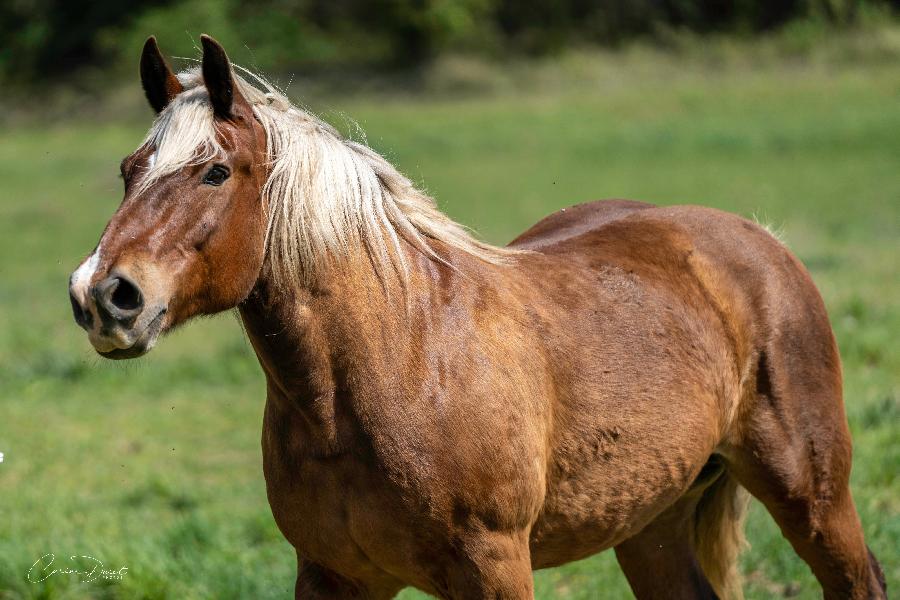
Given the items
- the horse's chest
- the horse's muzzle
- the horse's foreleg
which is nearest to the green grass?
the horse's muzzle

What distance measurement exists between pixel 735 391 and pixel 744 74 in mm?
23499

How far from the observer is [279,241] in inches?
107

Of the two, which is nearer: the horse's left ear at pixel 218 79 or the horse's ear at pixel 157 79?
the horse's left ear at pixel 218 79

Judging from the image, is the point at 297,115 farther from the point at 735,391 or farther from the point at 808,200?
the point at 808,200

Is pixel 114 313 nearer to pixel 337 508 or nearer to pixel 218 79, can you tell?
pixel 218 79

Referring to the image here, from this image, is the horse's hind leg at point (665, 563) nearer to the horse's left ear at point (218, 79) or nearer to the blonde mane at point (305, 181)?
the blonde mane at point (305, 181)

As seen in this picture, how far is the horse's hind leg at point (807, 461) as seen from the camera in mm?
3600

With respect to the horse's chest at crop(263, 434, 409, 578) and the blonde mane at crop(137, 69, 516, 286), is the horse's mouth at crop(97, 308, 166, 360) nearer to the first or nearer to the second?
the blonde mane at crop(137, 69, 516, 286)

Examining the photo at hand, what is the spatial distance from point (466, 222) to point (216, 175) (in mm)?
11812

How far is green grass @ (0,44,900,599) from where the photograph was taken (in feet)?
15.6

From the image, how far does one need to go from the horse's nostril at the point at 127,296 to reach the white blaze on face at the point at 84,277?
0.06m

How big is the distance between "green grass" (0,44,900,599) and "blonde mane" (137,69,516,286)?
33 cm

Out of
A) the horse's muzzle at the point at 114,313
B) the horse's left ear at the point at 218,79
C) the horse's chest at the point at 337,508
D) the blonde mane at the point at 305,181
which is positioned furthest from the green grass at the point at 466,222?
the horse's left ear at the point at 218,79

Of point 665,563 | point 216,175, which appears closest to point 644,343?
point 665,563
